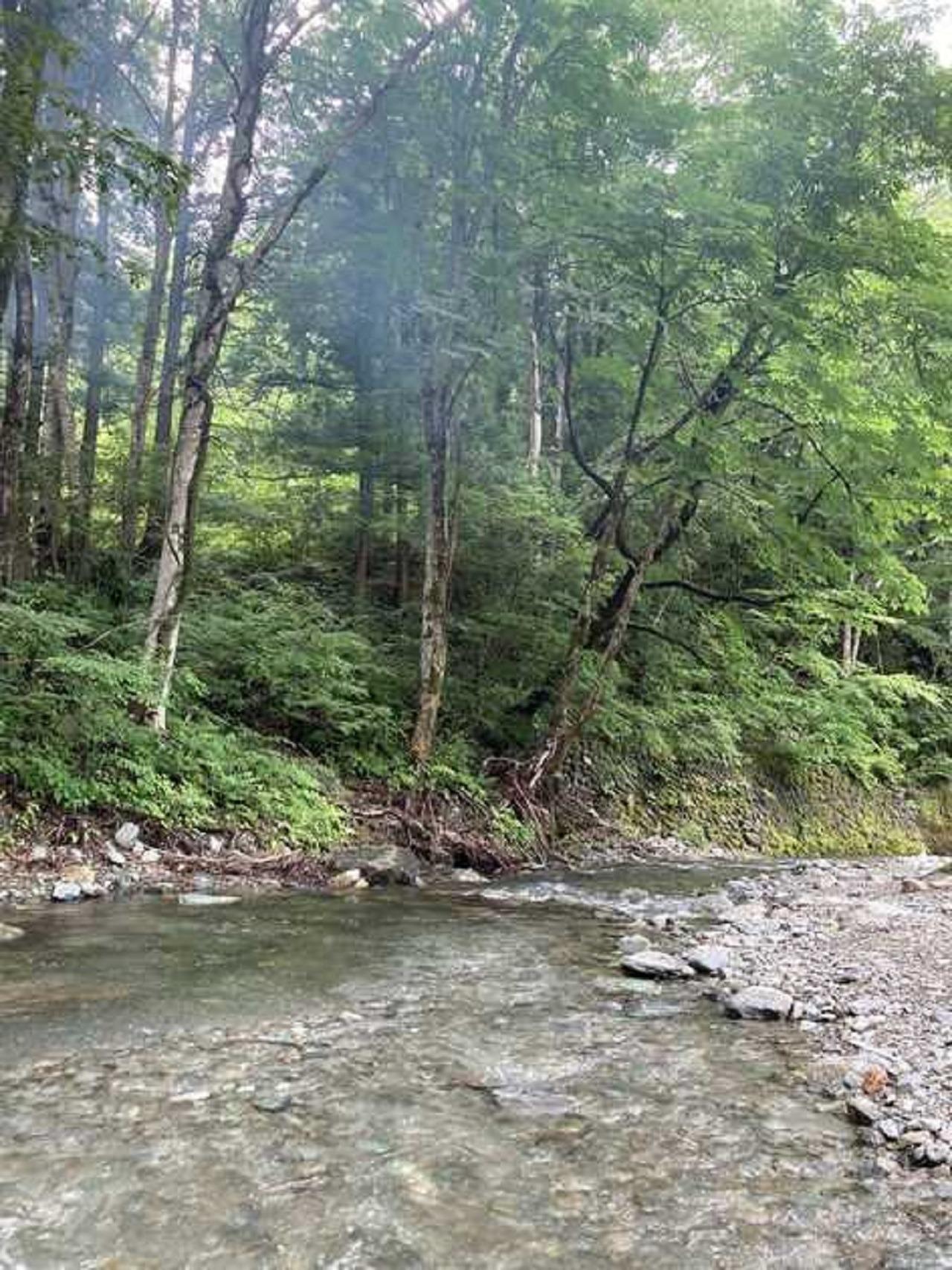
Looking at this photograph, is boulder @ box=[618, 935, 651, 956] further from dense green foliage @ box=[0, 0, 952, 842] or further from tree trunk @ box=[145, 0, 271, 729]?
tree trunk @ box=[145, 0, 271, 729]

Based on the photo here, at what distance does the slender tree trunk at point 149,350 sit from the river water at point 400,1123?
8.37 metres

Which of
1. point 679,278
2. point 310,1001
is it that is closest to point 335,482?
point 679,278

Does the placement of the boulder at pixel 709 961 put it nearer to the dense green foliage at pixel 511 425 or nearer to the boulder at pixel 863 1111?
the boulder at pixel 863 1111

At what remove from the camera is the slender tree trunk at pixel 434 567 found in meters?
12.3

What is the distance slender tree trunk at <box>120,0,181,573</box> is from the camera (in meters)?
13.8

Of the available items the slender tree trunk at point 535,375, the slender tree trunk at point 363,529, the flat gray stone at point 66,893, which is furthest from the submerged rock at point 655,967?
the slender tree trunk at point 363,529

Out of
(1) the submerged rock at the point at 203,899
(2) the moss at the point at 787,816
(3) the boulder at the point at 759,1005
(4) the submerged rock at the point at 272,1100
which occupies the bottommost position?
(2) the moss at the point at 787,816

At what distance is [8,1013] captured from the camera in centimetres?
476

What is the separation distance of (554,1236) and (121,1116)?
1757 millimetres

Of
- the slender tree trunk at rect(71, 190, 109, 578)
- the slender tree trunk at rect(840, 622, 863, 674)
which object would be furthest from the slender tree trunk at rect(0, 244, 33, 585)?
the slender tree trunk at rect(840, 622, 863, 674)

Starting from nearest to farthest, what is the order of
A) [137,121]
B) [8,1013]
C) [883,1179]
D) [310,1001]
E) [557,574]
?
[883,1179], [8,1013], [310,1001], [557,574], [137,121]

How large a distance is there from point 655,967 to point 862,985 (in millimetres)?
1339

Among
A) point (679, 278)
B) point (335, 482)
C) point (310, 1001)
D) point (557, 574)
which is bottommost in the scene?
point (310, 1001)

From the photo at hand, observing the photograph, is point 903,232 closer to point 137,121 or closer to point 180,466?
point 180,466
